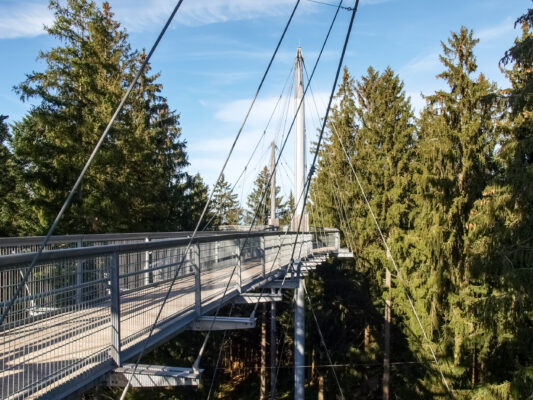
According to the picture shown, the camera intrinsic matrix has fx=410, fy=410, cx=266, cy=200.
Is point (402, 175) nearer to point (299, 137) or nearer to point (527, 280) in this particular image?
point (299, 137)

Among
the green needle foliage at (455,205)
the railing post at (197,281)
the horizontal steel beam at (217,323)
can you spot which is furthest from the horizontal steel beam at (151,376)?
the green needle foliage at (455,205)

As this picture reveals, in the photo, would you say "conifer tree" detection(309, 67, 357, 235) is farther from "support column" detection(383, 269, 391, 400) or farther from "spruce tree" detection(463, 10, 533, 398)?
"spruce tree" detection(463, 10, 533, 398)

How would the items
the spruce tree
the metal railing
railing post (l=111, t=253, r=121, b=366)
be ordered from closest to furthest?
the metal railing
railing post (l=111, t=253, r=121, b=366)
the spruce tree

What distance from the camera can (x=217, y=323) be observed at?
5.89 meters

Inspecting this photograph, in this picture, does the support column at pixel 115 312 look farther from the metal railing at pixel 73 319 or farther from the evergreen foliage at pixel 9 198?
the evergreen foliage at pixel 9 198

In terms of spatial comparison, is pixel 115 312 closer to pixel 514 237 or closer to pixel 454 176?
pixel 514 237

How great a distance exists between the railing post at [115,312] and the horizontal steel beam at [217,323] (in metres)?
1.71

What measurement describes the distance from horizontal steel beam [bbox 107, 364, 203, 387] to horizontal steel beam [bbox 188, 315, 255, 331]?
1071mm

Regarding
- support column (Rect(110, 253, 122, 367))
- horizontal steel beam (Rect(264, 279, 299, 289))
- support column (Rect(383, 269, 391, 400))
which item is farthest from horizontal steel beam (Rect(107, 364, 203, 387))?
support column (Rect(383, 269, 391, 400))

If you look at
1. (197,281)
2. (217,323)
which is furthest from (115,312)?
(217,323)

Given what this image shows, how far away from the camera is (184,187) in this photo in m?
29.1

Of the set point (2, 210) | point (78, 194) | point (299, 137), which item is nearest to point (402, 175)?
point (299, 137)

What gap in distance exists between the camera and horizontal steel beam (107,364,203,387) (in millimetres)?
3867

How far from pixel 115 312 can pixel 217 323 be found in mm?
2318
